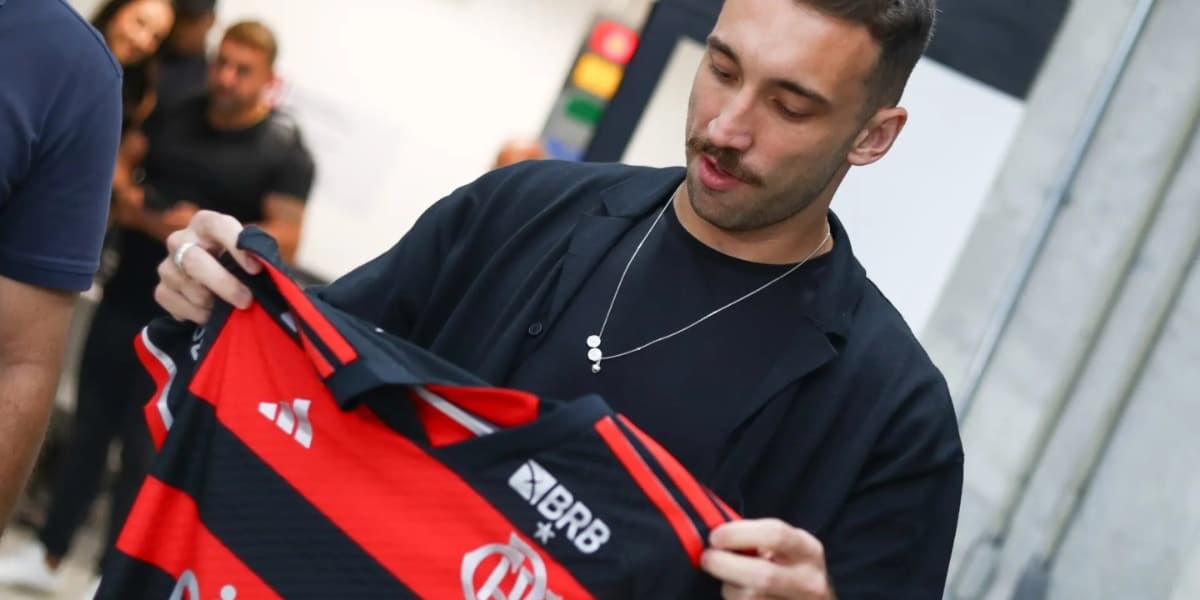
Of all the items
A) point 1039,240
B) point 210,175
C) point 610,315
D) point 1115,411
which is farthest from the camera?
point 1039,240

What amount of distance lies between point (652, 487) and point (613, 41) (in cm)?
303

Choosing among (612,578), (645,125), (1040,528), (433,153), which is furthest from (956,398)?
(612,578)

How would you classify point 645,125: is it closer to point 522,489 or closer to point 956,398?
point 956,398

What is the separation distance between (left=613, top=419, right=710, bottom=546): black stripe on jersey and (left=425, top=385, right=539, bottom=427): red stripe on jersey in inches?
4.1

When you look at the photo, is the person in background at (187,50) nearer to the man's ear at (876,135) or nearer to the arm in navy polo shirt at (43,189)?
the arm in navy polo shirt at (43,189)

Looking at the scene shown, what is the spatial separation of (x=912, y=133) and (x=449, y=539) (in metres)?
2.66

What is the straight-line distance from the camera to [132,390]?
12.6 feet

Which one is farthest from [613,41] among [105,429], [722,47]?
[722,47]

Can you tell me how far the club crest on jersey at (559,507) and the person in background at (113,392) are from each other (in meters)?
2.38

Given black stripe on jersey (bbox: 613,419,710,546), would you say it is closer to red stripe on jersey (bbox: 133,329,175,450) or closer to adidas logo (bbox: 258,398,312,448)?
adidas logo (bbox: 258,398,312,448)

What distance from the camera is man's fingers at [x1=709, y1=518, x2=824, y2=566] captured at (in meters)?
1.39

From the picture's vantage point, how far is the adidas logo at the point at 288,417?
5.30ft

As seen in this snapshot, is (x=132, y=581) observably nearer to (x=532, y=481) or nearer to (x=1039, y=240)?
(x=532, y=481)

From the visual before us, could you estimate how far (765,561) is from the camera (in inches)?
55.7
